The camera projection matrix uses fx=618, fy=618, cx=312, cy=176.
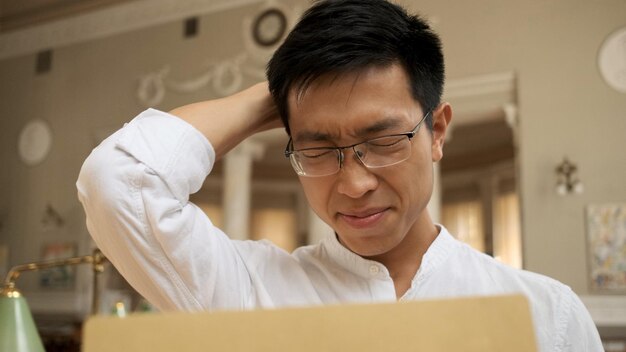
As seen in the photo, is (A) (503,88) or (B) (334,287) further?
(A) (503,88)

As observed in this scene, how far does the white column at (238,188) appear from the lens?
5727mm

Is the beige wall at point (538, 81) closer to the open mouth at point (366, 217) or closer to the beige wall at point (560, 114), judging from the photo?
the beige wall at point (560, 114)

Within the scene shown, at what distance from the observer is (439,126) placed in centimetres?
89

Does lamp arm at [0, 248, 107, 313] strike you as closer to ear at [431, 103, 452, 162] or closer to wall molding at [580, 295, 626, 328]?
ear at [431, 103, 452, 162]

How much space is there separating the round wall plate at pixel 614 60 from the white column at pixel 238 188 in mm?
3035

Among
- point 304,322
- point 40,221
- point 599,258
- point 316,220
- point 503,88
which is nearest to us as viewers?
point 304,322

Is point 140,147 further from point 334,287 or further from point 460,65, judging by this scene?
point 460,65

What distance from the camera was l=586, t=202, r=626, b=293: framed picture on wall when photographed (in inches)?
162

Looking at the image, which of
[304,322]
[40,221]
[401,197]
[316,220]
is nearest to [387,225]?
[401,197]

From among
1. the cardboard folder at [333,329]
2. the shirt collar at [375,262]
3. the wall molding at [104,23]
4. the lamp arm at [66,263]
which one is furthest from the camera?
the wall molding at [104,23]

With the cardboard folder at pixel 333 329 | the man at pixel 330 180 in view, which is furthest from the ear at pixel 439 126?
the cardboard folder at pixel 333 329

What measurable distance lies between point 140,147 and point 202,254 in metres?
0.15

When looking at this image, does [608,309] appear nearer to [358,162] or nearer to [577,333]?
[577,333]

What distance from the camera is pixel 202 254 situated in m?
0.76
